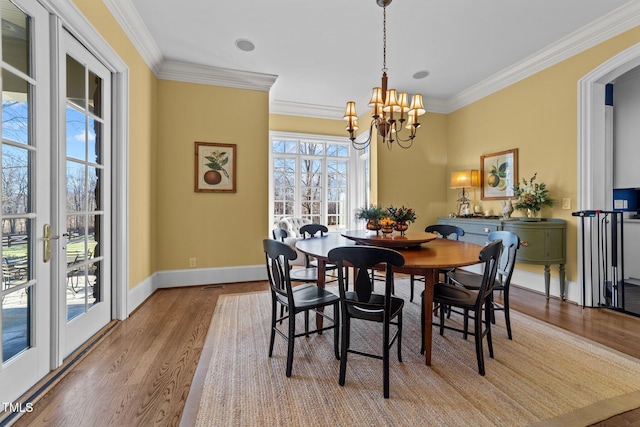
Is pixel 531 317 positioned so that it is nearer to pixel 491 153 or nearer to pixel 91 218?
pixel 491 153

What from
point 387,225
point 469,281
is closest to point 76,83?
point 387,225

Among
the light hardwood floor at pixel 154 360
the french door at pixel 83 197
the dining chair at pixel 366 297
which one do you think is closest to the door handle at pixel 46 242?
the french door at pixel 83 197

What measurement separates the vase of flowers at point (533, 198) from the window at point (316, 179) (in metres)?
2.64

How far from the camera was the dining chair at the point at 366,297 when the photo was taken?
1.67 m

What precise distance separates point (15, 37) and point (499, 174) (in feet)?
16.8

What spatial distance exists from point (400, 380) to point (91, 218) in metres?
2.72

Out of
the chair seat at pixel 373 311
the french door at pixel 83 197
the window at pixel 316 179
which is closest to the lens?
the chair seat at pixel 373 311

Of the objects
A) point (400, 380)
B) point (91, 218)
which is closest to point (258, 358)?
point (400, 380)

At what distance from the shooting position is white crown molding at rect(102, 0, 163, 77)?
2617mm

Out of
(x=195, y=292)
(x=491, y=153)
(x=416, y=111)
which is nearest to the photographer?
(x=416, y=111)

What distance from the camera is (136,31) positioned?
3.02 metres

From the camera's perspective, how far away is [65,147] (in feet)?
6.67

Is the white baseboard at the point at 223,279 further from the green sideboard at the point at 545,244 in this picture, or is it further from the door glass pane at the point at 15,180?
the door glass pane at the point at 15,180

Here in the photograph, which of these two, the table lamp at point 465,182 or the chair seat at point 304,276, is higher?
the table lamp at point 465,182
